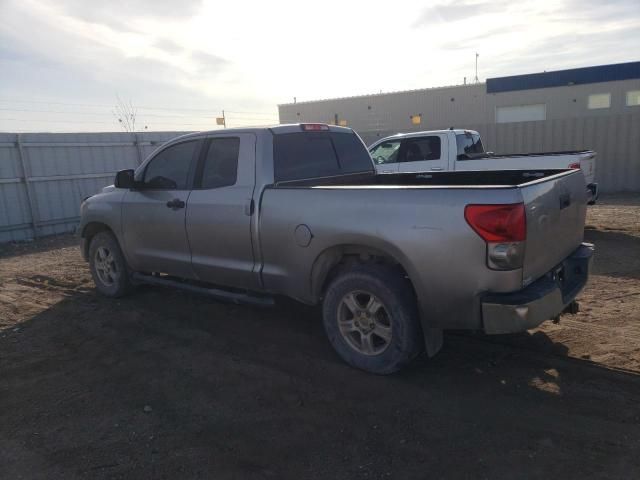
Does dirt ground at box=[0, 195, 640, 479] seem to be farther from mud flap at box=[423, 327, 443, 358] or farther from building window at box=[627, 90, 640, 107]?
building window at box=[627, 90, 640, 107]

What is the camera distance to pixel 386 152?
11.0m

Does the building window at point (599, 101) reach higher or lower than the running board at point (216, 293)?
higher

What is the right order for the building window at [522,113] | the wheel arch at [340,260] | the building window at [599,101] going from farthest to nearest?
the building window at [522,113] → the building window at [599,101] → the wheel arch at [340,260]

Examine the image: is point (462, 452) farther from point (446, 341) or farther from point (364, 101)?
point (364, 101)

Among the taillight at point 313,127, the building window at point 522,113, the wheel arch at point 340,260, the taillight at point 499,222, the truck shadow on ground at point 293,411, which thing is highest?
the building window at point 522,113

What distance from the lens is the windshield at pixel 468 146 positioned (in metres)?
10.2

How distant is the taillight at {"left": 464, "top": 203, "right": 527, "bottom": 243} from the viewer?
10.4ft

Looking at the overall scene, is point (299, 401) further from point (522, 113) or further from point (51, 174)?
point (522, 113)

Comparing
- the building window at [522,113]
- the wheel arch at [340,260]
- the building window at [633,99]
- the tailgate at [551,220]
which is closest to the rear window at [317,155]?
the wheel arch at [340,260]

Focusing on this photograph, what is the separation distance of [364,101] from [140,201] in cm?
2805

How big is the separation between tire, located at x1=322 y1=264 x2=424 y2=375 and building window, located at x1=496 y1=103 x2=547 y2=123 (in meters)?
25.6

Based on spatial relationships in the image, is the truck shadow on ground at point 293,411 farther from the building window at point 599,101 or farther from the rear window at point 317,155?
the building window at point 599,101

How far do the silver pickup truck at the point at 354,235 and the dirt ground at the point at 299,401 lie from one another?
43cm

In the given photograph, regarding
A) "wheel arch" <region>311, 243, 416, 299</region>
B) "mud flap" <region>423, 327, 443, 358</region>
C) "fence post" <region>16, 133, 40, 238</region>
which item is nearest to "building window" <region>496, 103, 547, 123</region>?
"fence post" <region>16, 133, 40, 238</region>
